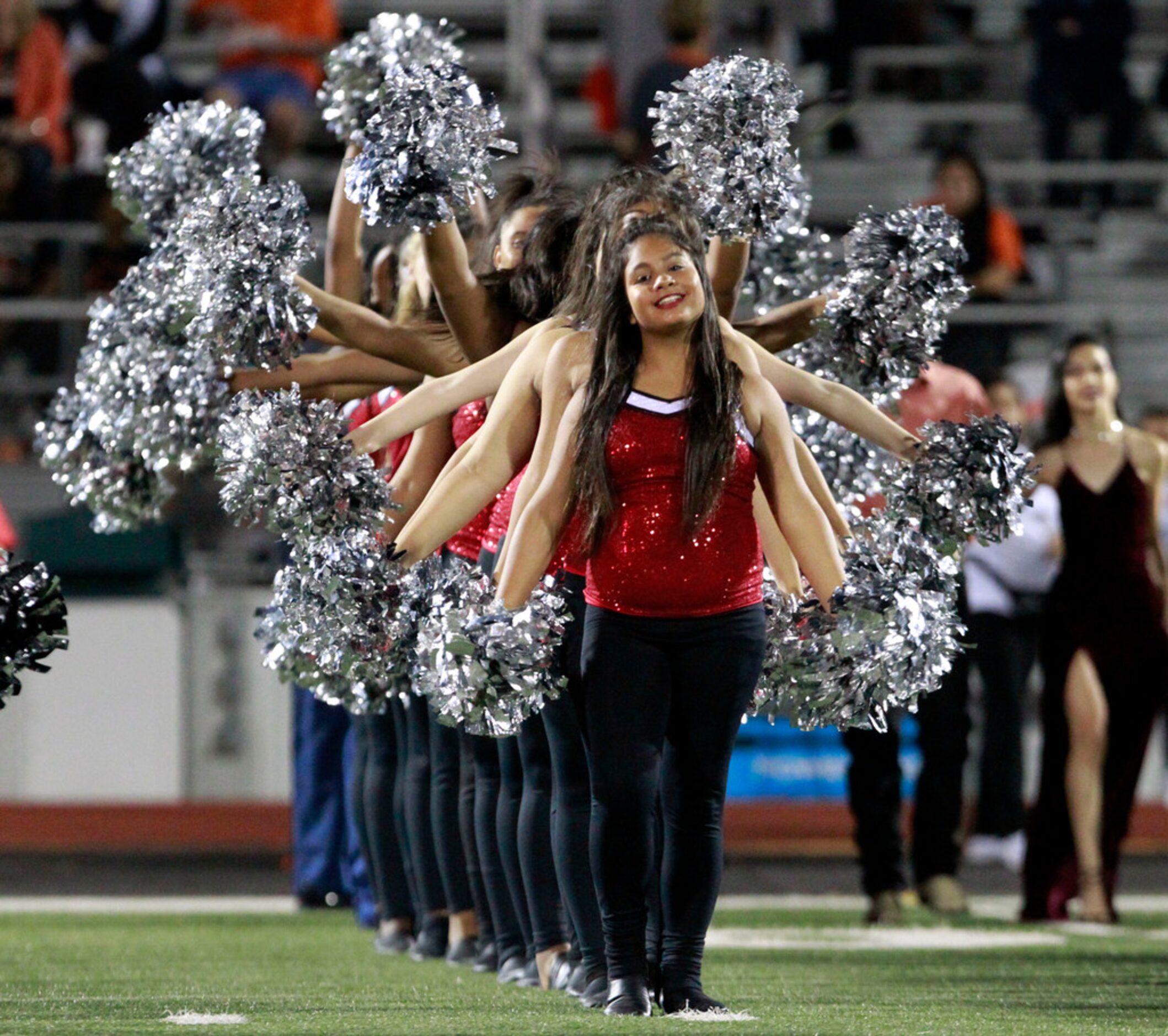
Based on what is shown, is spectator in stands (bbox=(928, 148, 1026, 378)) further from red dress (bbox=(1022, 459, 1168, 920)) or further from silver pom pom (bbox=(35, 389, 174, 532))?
silver pom pom (bbox=(35, 389, 174, 532))

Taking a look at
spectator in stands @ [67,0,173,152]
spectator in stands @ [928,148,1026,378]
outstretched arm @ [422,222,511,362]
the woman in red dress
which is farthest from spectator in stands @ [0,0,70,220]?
outstretched arm @ [422,222,511,362]

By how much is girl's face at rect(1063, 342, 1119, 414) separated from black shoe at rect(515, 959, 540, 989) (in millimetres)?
3000

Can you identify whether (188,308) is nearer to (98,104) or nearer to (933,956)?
(933,956)

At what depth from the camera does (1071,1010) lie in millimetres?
4699

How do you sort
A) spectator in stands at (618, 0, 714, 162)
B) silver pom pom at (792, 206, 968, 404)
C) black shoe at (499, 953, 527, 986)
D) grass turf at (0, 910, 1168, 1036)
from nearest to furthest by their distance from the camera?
grass turf at (0, 910, 1168, 1036) < silver pom pom at (792, 206, 968, 404) < black shoe at (499, 953, 527, 986) < spectator in stands at (618, 0, 714, 162)

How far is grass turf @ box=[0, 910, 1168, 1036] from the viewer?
4.25m

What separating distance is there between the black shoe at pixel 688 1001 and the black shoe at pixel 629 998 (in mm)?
38

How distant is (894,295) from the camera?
4879mm

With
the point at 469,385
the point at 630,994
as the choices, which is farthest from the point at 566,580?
the point at 630,994

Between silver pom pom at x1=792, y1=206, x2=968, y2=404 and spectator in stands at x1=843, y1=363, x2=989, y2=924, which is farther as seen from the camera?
spectator in stands at x1=843, y1=363, x2=989, y2=924

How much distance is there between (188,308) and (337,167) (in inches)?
347

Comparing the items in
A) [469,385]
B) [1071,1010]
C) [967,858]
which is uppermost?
[469,385]

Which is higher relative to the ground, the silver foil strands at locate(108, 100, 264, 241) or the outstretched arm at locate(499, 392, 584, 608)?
the silver foil strands at locate(108, 100, 264, 241)

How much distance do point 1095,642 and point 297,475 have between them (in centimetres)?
362
